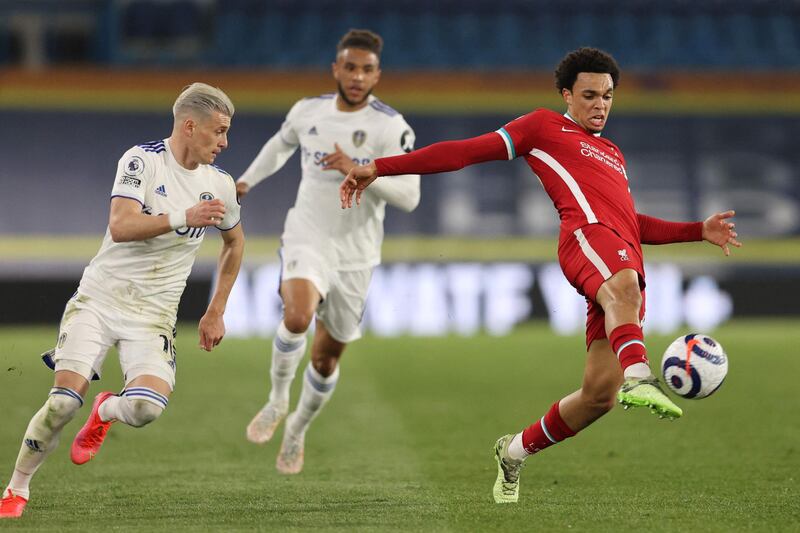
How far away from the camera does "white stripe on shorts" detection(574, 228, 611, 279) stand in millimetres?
5641

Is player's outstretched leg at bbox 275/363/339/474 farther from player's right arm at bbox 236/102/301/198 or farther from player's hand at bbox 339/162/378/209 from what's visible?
player's hand at bbox 339/162/378/209

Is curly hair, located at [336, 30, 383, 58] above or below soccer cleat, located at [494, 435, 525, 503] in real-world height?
above

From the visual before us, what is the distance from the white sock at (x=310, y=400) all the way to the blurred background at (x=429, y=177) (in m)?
8.84

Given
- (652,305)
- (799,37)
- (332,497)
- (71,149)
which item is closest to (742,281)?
(652,305)

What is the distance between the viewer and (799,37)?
19203mm

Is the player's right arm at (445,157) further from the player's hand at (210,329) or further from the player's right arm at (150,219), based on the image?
the player's hand at (210,329)

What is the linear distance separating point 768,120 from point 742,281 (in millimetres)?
2277

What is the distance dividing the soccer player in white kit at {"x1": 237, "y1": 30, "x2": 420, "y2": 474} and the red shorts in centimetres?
182

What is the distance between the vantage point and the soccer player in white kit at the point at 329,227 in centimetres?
747

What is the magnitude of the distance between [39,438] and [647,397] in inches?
102

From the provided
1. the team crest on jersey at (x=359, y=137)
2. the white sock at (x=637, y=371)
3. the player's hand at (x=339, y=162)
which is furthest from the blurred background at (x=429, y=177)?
the white sock at (x=637, y=371)

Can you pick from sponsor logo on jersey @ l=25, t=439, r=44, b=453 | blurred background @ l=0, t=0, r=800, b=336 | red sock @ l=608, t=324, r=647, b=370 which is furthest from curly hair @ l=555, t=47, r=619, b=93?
blurred background @ l=0, t=0, r=800, b=336

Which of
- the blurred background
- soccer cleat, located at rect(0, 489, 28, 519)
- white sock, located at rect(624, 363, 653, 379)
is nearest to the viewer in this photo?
white sock, located at rect(624, 363, 653, 379)

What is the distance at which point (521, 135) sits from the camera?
5.95 metres
